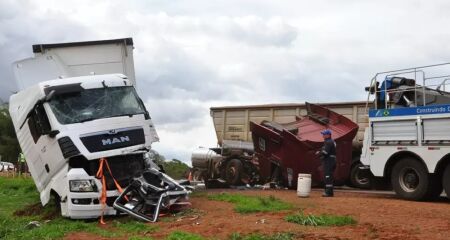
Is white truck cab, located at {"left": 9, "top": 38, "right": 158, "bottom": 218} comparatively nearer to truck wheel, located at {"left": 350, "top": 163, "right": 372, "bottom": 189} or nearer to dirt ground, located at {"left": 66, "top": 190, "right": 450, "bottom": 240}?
dirt ground, located at {"left": 66, "top": 190, "right": 450, "bottom": 240}

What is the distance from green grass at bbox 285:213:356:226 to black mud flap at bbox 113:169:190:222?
2522mm

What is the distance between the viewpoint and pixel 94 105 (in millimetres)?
11539

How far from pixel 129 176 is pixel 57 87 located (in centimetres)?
231

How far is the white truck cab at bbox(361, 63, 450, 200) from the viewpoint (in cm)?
1199

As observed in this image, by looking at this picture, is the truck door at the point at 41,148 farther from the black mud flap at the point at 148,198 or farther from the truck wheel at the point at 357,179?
the truck wheel at the point at 357,179

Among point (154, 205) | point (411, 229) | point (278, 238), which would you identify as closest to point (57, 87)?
point (154, 205)

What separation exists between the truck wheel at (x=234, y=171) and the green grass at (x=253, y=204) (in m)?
5.10

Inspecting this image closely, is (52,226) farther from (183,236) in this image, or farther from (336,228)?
(336,228)

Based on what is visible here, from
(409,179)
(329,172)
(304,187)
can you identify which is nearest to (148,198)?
(304,187)

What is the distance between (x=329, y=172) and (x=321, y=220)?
5018mm

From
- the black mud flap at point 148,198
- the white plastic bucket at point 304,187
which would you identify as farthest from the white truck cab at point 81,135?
the white plastic bucket at point 304,187

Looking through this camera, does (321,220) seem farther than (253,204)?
No

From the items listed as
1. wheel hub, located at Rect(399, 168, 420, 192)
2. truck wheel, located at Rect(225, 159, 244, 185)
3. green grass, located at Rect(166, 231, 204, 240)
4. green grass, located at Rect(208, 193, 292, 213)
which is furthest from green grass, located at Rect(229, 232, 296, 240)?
truck wheel, located at Rect(225, 159, 244, 185)

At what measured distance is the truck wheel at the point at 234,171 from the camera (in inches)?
710
